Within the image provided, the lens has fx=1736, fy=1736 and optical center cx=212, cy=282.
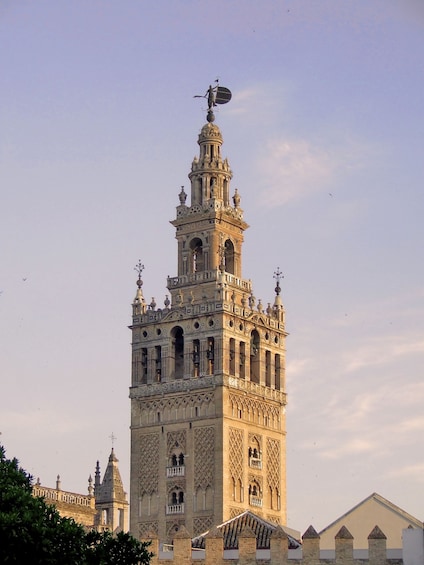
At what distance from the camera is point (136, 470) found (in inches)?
4008

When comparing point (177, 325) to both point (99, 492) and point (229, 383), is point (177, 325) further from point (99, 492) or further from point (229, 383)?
point (99, 492)

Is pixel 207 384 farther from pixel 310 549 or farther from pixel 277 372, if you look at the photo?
pixel 310 549

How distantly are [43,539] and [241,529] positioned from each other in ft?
83.7

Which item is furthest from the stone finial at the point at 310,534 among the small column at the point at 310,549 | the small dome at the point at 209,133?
the small dome at the point at 209,133

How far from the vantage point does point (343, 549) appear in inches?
2660

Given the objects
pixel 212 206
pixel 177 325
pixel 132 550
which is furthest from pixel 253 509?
pixel 132 550

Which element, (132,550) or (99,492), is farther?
(99,492)

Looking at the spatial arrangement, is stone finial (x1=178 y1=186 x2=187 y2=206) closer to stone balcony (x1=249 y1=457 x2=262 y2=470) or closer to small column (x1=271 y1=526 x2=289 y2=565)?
stone balcony (x1=249 y1=457 x2=262 y2=470)

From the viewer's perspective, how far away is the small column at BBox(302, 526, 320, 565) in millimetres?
68000

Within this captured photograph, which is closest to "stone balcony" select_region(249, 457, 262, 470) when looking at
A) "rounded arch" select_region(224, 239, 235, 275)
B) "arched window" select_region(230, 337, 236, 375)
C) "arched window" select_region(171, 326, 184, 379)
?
"arched window" select_region(230, 337, 236, 375)

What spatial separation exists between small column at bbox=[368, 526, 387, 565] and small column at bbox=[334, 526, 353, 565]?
0.83 metres

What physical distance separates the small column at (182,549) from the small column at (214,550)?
0.91 meters

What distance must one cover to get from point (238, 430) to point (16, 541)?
4488cm

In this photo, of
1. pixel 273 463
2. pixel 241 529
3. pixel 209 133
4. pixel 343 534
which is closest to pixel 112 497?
pixel 273 463
